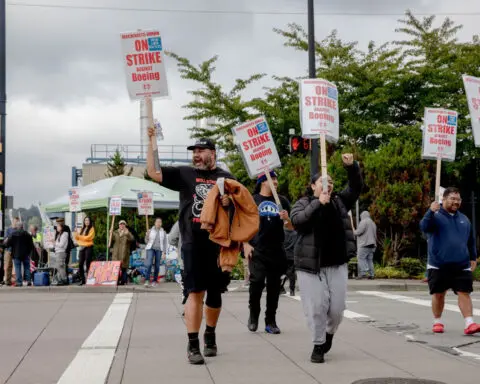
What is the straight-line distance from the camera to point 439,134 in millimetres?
11234

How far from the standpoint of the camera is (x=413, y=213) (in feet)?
73.1

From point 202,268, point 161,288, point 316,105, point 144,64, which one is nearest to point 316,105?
point 316,105

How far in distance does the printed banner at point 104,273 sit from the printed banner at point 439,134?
1089 cm

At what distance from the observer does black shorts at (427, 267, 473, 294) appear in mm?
9578

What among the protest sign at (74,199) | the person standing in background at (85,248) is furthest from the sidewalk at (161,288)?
the protest sign at (74,199)

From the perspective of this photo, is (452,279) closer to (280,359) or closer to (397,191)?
(280,359)

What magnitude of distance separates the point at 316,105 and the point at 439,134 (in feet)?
11.0

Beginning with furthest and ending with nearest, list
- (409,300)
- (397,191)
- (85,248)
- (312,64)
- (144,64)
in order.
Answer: (397,191), (85,248), (312,64), (409,300), (144,64)

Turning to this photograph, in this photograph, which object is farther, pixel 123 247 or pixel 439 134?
pixel 123 247

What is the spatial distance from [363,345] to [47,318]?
209 inches

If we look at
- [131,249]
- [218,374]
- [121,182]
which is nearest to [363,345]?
[218,374]

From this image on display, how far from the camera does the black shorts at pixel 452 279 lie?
31.4ft

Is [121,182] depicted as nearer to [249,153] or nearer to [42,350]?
[249,153]

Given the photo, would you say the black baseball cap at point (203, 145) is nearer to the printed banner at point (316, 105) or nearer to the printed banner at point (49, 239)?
the printed banner at point (316, 105)
